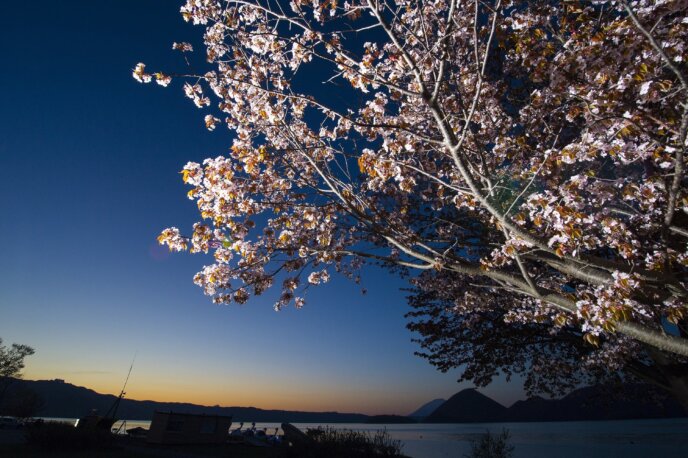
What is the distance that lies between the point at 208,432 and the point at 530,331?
24.0 metres

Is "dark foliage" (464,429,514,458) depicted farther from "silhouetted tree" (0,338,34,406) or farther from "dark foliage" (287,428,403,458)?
"silhouetted tree" (0,338,34,406)

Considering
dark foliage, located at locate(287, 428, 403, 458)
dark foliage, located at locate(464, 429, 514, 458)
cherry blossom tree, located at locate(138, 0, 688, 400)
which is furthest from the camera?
dark foliage, located at locate(464, 429, 514, 458)

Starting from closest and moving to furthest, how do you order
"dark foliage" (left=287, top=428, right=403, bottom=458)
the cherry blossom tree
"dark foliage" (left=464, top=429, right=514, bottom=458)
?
the cherry blossom tree, "dark foliage" (left=287, top=428, right=403, bottom=458), "dark foliage" (left=464, top=429, right=514, bottom=458)

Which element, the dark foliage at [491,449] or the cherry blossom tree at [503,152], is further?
the dark foliage at [491,449]

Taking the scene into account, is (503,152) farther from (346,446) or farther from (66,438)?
(66,438)

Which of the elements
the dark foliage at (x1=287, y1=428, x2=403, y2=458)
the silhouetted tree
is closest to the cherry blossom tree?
the dark foliage at (x1=287, y1=428, x2=403, y2=458)

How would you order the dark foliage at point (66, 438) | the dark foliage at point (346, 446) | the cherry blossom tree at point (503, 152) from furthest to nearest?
the dark foliage at point (66, 438) < the dark foliage at point (346, 446) < the cherry blossom tree at point (503, 152)

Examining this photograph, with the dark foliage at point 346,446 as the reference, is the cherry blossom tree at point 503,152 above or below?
above

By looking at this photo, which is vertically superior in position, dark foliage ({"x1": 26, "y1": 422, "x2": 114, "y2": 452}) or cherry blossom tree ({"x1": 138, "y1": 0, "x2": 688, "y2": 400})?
cherry blossom tree ({"x1": 138, "y1": 0, "x2": 688, "y2": 400})

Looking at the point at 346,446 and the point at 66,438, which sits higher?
the point at 66,438

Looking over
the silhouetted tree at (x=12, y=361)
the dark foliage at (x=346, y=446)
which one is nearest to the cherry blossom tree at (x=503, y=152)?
the dark foliage at (x=346, y=446)

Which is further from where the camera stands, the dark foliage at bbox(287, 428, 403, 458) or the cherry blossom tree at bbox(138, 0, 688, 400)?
the dark foliage at bbox(287, 428, 403, 458)

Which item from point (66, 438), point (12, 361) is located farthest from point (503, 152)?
point (12, 361)

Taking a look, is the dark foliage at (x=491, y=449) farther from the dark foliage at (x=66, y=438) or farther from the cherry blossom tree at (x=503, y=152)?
the dark foliage at (x=66, y=438)
